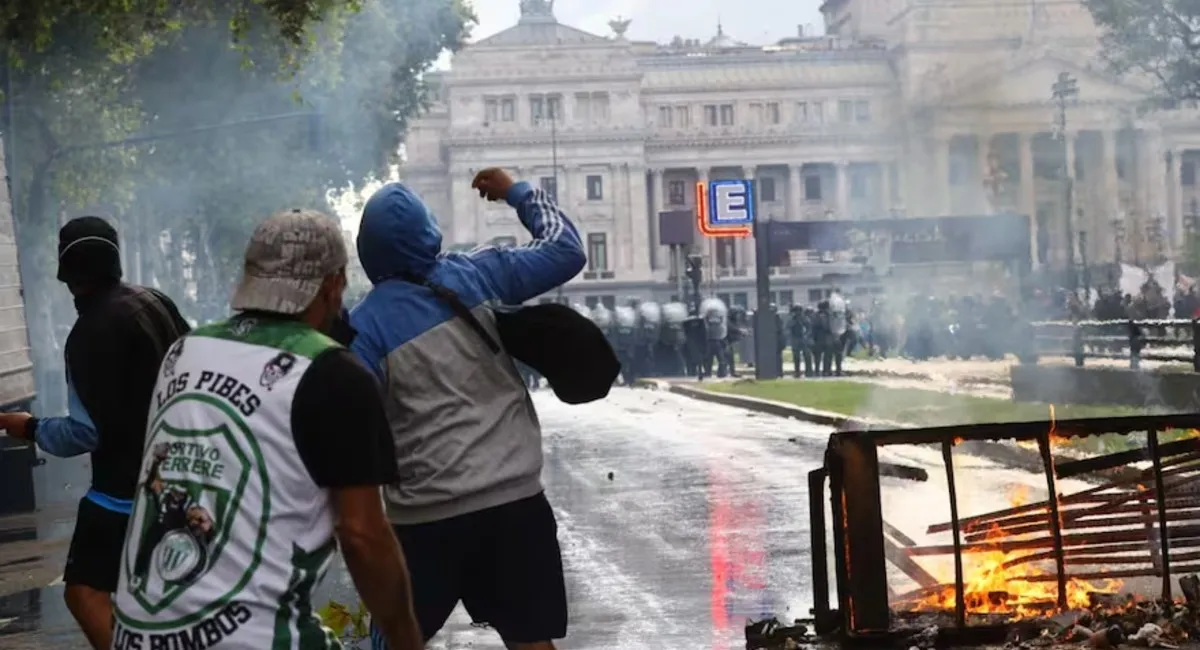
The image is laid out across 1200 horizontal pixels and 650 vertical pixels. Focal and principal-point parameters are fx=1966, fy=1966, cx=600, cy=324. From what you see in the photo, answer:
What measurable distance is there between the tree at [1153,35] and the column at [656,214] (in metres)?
87.6

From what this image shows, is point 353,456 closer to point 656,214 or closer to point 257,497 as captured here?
point 257,497

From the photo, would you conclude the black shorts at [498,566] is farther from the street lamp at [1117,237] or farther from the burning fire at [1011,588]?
the street lamp at [1117,237]

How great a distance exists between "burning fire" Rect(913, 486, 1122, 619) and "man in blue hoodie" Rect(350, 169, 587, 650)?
2705 millimetres

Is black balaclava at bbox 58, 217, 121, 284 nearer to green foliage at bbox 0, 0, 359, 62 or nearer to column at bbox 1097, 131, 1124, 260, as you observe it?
green foliage at bbox 0, 0, 359, 62

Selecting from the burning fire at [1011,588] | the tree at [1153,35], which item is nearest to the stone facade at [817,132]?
the tree at [1153,35]

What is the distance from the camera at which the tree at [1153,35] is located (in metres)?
25.2

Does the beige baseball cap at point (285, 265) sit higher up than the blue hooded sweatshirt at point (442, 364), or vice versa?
the beige baseball cap at point (285, 265)

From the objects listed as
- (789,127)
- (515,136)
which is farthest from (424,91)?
(515,136)

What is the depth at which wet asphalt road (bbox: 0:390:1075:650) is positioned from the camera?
342 inches

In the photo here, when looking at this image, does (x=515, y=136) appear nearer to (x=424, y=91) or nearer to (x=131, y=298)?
(x=424, y=91)

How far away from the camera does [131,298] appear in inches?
220

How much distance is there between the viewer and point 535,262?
5086mm

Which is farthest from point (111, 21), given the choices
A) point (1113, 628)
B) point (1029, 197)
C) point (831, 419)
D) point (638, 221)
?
point (638, 221)

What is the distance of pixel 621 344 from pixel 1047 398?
87.1 feet
